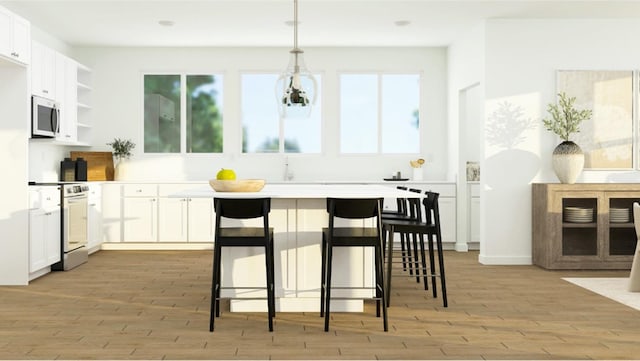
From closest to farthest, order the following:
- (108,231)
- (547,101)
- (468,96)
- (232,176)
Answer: (232,176) < (547,101) < (108,231) < (468,96)

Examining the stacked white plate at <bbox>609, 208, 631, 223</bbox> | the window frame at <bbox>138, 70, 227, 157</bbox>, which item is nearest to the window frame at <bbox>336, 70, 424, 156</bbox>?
the window frame at <bbox>138, 70, 227, 157</bbox>

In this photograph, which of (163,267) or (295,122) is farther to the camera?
(295,122)

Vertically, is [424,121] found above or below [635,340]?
above

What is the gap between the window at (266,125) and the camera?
935 cm

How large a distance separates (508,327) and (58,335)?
3048 mm

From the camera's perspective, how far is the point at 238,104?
30.6 ft

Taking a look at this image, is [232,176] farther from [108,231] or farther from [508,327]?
[108,231]

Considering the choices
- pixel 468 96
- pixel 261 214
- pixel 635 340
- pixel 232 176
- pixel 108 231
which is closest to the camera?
pixel 635 340

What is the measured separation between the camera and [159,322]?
4.62 meters

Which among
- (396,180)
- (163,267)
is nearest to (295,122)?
(396,180)

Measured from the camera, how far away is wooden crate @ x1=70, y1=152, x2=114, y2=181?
8.86 metres

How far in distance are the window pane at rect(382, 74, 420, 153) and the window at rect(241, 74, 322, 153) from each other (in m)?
0.98

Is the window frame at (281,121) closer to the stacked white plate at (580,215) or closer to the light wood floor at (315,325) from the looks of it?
the light wood floor at (315,325)

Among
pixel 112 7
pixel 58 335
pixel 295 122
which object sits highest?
pixel 112 7
